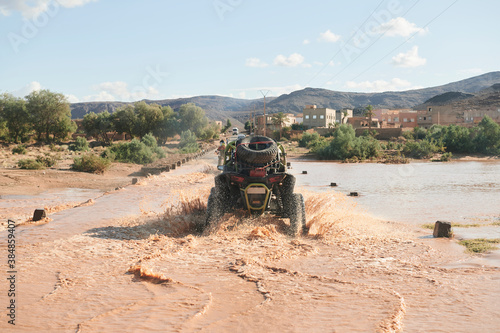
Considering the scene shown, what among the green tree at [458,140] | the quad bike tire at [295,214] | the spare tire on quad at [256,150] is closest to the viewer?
the spare tire on quad at [256,150]

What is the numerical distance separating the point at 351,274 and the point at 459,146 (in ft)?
173

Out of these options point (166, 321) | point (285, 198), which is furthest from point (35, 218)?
point (166, 321)

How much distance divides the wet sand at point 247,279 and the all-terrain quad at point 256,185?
351mm

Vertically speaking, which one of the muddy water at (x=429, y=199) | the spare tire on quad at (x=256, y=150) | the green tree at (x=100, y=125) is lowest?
the muddy water at (x=429, y=199)

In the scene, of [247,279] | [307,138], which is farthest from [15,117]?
[247,279]

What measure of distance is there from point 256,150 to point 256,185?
741 millimetres

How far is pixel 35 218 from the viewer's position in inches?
484

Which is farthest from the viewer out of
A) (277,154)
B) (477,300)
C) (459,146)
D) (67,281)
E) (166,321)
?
(459,146)

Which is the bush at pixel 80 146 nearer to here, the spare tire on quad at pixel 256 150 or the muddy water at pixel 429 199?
the muddy water at pixel 429 199

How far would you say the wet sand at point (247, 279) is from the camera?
542 cm

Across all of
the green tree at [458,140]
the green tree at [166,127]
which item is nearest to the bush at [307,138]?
the green tree at [458,140]

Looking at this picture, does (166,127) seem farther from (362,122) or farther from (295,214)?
(295,214)

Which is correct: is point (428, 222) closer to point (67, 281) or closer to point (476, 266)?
point (476, 266)

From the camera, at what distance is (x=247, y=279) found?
6.97 m
